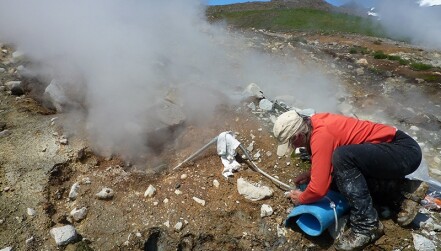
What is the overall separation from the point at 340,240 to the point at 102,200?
2141 millimetres

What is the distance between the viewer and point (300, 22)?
2534 cm

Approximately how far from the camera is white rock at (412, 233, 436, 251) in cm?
297

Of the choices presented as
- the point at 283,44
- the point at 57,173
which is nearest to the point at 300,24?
the point at 283,44

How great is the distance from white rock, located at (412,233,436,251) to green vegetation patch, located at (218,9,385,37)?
2086cm

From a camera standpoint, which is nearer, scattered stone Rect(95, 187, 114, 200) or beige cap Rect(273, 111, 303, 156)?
beige cap Rect(273, 111, 303, 156)

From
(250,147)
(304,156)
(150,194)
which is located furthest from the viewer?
(250,147)

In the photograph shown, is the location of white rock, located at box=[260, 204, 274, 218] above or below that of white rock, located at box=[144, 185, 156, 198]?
above

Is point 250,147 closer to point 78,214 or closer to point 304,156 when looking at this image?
point 304,156

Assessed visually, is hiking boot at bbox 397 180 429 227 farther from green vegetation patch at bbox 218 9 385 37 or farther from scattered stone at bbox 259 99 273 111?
green vegetation patch at bbox 218 9 385 37

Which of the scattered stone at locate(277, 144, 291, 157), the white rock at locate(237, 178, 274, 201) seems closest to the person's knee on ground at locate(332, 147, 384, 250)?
the white rock at locate(237, 178, 274, 201)

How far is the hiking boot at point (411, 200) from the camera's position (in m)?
3.06

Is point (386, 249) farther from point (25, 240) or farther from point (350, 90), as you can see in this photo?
point (350, 90)

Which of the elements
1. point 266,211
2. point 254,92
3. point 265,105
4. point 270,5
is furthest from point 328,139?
point 270,5

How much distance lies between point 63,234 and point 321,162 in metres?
2.13
